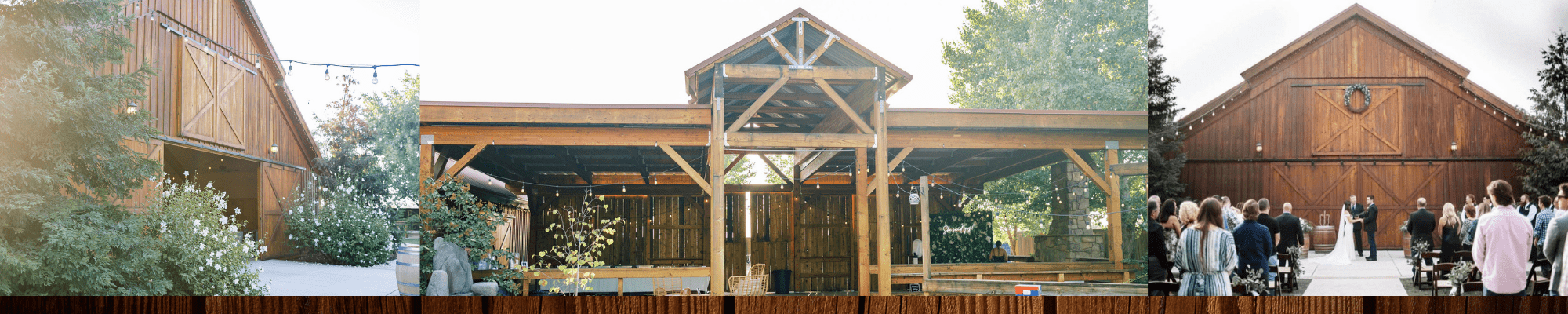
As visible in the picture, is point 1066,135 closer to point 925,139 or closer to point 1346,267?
point 925,139

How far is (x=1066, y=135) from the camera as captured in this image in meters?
6.64

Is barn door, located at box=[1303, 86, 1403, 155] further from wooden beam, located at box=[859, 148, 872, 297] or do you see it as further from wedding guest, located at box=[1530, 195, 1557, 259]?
wooden beam, located at box=[859, 148, 872, 297]

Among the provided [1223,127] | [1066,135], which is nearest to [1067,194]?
[1066,135]

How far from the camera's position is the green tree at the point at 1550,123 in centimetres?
439

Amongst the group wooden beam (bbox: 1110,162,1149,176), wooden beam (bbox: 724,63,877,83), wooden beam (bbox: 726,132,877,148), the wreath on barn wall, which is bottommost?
wooden beam (bbox: 1110,162,1149,176)

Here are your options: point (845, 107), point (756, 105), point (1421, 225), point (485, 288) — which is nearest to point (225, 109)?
point (485, 288)

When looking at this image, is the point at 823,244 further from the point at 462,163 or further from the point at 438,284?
the point at 438,284

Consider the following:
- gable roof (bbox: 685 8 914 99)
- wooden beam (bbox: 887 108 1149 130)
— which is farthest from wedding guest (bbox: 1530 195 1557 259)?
gable roof (bbox: 685 8 914 99)

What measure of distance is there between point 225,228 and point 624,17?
7.80 ft

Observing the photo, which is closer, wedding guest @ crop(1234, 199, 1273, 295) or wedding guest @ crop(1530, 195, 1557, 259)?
wedding guest @ crop(1530, 195, 1557, 259)

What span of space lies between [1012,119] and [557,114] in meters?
3.26

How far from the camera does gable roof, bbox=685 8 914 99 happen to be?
5.81m

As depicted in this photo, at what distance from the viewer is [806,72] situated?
6.22 meters

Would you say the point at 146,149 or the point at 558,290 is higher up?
the point at 146,149
